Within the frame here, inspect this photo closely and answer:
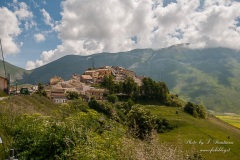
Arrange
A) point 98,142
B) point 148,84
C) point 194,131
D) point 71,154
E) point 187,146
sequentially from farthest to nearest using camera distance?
point 148,84, point 194,131, point 187,146, point 98,142, point 71,154

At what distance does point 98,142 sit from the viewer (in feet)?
35.8

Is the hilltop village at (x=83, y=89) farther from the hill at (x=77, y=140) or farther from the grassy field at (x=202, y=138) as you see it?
the hill at (x=77, y=140)

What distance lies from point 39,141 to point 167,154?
5.39 metres

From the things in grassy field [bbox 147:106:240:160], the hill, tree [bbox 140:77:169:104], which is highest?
tree [bbox 140:77:169:104]

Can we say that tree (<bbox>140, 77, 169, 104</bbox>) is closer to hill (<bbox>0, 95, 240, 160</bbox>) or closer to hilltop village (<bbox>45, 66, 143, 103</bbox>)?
hilltop village (<bbox>45, 66, 143, 103</bbox>)

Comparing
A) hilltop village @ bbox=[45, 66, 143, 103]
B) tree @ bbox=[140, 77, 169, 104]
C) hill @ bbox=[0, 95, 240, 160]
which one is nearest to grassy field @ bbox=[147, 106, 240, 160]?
tree @ bbox=[140, 77, 169, 104]

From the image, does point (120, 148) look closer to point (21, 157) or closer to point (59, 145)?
point (59, 145)

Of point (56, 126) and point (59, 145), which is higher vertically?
point (56, 126)

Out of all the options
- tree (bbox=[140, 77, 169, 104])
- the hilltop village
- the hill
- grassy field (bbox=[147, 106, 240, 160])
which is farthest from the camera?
tree (bbox=[140, 77, 169, 104])

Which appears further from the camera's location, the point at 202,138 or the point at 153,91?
the point at 153,91

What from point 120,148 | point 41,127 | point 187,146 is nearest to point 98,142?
point 120,148

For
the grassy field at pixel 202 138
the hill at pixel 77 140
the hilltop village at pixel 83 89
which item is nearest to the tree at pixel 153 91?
the hilltop village at pixel 83 89

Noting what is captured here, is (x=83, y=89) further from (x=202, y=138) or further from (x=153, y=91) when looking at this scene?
(x=202, y=138)

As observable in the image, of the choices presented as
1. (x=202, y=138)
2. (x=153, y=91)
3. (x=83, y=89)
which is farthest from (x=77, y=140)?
(x=83, y=89)
